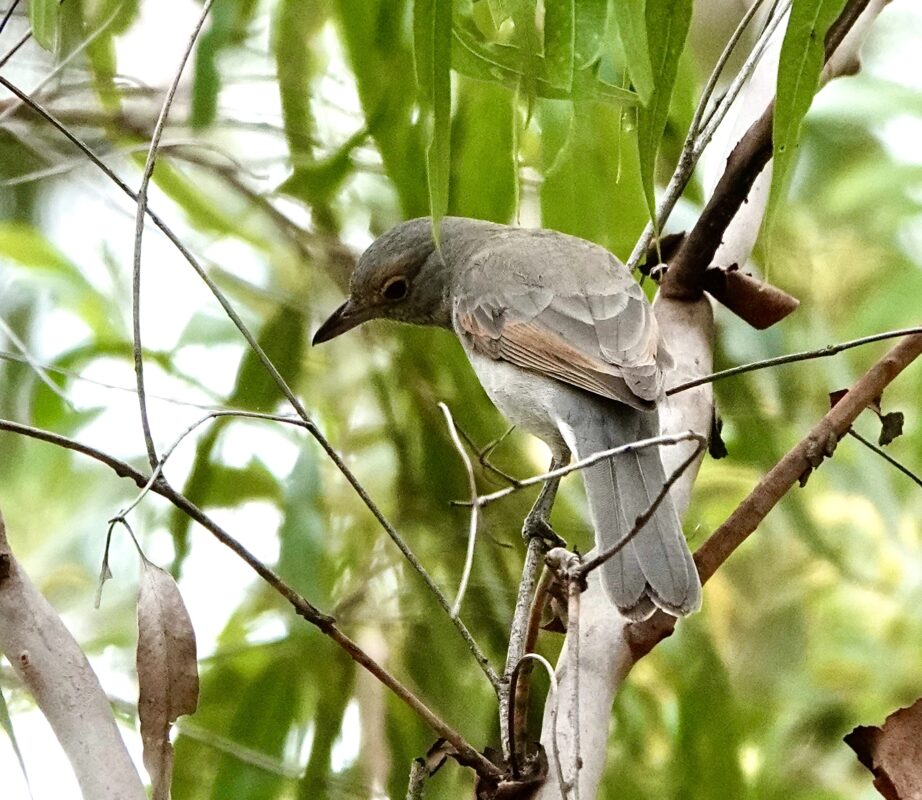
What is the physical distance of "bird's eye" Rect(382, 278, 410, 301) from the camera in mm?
2764

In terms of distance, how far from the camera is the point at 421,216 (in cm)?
268

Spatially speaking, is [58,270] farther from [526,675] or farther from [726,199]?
[526,675]

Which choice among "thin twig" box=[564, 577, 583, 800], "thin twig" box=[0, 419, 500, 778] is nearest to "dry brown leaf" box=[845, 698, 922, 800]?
"thin twig" box=[564, 577, 583, 800]

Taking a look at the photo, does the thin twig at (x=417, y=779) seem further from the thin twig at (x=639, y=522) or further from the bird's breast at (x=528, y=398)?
the bird's breast at (x=528, y=398)

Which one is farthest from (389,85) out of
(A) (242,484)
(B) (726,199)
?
(A) (242,484)

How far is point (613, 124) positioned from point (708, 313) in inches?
23.5

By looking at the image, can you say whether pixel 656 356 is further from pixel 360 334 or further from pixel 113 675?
pixel 113 675

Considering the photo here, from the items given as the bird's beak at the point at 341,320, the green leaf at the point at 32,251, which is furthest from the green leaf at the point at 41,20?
the green leaf at the point at 32,251

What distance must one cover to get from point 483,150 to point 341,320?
53 centimetres

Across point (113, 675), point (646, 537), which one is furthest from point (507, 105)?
point (113, 675)

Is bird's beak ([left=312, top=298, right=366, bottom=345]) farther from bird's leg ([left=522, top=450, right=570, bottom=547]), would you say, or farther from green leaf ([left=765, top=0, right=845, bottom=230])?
green leaf ([left=765, top=0, right=845, bottom=230])

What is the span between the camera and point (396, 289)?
279 centimetres

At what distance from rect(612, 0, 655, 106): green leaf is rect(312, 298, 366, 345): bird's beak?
1466 mm

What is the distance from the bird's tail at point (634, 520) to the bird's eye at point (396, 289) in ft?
2.57
